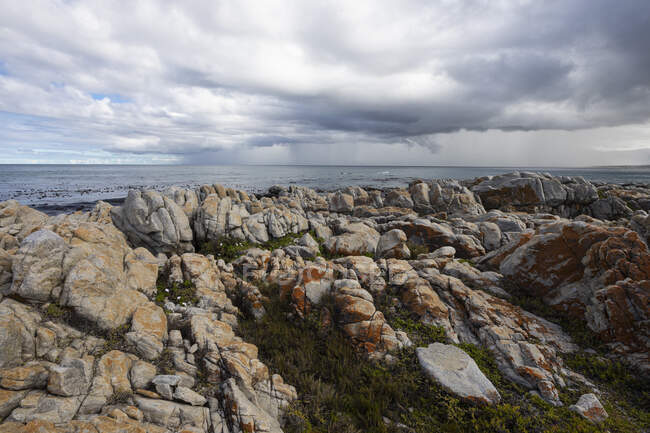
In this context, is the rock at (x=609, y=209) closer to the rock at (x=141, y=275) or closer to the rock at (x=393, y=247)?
the rock at (x=393, y=247)

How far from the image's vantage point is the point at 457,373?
848 cm

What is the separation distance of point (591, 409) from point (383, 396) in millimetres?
5566

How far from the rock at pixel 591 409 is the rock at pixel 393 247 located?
1096 centimetres

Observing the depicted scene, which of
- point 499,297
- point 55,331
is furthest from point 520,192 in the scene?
point 55,331

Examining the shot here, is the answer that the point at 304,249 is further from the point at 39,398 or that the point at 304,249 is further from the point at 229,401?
the point at 39,398

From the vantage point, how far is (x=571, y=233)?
12758 millimetres

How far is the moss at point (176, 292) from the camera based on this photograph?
464 inches

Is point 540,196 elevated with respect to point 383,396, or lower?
elevated

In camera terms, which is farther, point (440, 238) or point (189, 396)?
point (440, 238)

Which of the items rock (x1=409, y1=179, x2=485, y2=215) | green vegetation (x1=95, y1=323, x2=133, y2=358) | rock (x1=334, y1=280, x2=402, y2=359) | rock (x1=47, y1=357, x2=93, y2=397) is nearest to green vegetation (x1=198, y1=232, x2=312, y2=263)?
green vegetation (x1=95, y1=323, x2=133, y2=358)

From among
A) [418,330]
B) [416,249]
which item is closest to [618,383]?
[418,330]

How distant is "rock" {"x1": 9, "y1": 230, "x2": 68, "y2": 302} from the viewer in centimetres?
825

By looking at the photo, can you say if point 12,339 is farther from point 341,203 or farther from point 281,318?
point 341,203

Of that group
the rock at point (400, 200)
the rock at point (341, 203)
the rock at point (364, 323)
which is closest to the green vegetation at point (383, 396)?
the rock at point (364, 323)
